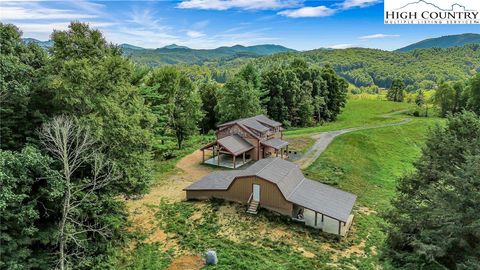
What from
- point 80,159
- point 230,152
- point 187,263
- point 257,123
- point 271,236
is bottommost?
point 187,263

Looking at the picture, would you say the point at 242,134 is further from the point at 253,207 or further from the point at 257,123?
the point at 253,207

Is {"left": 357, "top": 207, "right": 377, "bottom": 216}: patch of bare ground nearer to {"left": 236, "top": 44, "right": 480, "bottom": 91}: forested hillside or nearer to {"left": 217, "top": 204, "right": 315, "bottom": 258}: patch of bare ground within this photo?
{"left": 217, "top": 204, "right": 315, "bottom": 258}: patch of bare ground

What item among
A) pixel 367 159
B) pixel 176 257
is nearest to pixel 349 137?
pixel 367 159

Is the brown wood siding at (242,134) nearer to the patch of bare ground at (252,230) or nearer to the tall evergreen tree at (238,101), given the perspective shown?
the tall evergreen tree at (238,101)

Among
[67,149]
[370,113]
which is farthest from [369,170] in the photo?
[370,113]

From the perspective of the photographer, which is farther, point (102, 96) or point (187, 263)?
point (187, 263)

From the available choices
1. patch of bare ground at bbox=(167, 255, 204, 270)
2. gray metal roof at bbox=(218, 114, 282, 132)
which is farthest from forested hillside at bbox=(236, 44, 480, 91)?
patch of bare ground at bbox=(167, 255, 204, 270)
